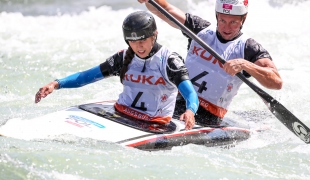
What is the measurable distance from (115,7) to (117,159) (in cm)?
893

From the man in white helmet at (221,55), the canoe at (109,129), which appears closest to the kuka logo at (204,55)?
the man in white helmet at (221,55)

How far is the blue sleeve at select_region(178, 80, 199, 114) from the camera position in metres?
5.26

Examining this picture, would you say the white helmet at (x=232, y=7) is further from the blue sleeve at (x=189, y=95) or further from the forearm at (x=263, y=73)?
the blue sleeve at (x=189, y=95)

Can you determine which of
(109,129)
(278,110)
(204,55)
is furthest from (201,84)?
(109,129)

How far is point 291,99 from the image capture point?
8609 millimetres

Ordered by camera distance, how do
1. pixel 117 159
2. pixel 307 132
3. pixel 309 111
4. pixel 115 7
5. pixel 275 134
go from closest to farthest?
pixel 117 159 < pixel 307 132 < pixel 275 134 < pixel 309 111 < pixel 115 7

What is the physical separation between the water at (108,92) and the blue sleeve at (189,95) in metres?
0.37

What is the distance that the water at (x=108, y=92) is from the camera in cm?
469

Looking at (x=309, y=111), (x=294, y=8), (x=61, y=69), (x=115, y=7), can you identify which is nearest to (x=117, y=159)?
(x=309, y=111)

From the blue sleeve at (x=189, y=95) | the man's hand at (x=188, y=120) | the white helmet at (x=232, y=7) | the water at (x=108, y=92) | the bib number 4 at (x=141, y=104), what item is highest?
the white helmet at (x=232, y=7)

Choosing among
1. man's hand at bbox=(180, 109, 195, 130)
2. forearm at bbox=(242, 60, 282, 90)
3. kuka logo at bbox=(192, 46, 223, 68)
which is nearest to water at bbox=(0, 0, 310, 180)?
man's hand at bbox=(180, 109, 195, 130)

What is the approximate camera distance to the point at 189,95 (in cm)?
534

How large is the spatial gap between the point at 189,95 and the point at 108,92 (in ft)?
10.8

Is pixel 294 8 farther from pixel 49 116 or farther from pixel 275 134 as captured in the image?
pixel 49 116
